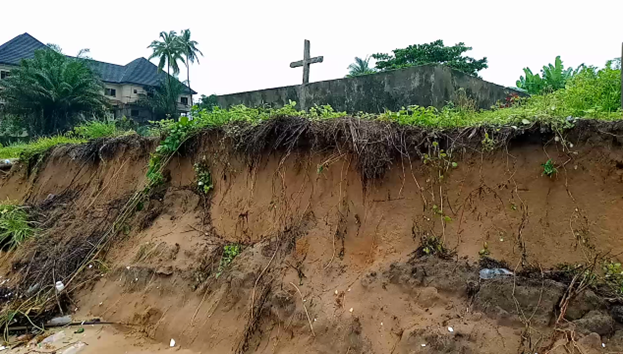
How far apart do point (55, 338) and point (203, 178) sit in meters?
2.45

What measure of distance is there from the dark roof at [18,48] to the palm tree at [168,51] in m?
8.31

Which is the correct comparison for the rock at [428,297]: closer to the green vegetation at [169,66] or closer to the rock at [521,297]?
the rock at [521,297]

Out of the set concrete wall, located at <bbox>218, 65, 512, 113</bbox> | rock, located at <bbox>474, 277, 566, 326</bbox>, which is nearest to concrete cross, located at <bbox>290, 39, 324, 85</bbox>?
concrete wall, located at <bbox>218, 65, 512, 113</bbox>

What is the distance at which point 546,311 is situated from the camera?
330 cm

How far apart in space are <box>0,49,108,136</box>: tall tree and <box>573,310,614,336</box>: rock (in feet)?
87.9

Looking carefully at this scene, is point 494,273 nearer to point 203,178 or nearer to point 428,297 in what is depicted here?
point 428,297

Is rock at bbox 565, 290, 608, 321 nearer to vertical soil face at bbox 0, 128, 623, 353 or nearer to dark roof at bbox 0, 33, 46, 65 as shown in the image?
vertical soil face at bbox 0, 128, 623, 353

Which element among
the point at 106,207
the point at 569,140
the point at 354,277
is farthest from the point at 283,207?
the point at 106,207

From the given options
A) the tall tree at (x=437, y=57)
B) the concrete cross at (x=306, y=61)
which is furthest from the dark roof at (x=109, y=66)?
the concrete cross at (x=306, y=61)

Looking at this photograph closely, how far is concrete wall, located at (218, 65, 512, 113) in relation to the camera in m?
7.16

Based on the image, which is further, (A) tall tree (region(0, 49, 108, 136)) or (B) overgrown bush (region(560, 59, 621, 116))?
(A) tall tree (region(0, 49, 108, 136))

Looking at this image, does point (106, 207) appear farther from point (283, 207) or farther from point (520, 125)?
point (520, 125)

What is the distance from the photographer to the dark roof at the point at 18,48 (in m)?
30.9

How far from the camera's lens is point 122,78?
35.7 meters
